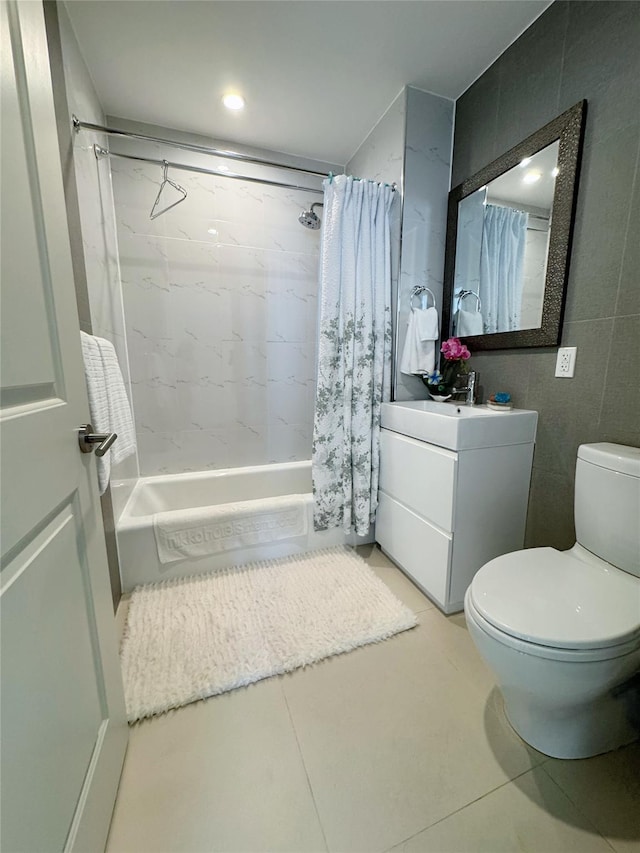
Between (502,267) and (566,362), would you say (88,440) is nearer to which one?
(566,362)

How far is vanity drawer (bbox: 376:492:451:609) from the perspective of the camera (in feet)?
4.93

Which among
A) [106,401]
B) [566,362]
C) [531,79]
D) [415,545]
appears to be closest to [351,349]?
[566,362]

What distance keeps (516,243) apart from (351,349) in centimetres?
88

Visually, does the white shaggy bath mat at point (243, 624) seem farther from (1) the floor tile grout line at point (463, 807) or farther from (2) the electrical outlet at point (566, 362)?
(2) the electrical outlet at point (566, 362)

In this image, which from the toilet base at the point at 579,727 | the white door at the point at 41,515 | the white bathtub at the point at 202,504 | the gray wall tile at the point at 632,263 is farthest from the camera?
the white bathtub at the point at 202,504

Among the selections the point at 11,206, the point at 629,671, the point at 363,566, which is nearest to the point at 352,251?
the point at 11,206

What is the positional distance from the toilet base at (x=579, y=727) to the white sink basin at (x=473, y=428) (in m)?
0.83

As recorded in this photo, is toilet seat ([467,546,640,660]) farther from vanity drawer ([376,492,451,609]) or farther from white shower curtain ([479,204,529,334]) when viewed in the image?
white shower curtain ([479,204,529,334])

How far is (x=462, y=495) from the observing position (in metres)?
1.41

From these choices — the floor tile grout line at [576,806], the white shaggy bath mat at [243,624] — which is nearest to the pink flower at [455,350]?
the white shaggy bath mat at [243,624]

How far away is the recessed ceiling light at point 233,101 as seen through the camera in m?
1.75

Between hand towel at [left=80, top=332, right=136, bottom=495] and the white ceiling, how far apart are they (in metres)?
1.33

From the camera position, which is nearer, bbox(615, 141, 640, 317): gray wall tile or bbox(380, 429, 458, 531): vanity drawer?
bbox(615, 141, 640, 317): gray wall tile

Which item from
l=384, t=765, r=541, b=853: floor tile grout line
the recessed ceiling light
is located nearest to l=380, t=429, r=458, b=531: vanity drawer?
l=384, t=765, r=541, b=853: floor tile grout line
